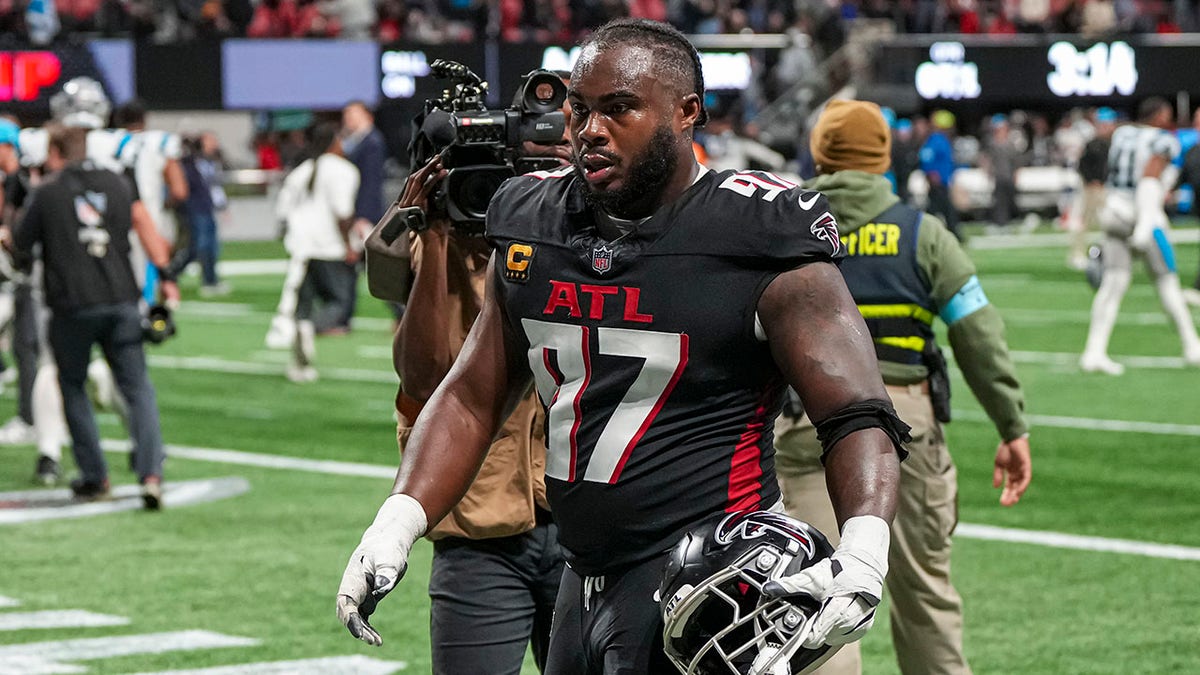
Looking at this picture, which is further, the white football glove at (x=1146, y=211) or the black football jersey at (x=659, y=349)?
the white football glove at (x=1146, y=211)

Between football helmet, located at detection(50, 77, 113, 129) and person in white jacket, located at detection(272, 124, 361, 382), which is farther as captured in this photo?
person in white jacket, located at detection(272, 124, 361, 382)

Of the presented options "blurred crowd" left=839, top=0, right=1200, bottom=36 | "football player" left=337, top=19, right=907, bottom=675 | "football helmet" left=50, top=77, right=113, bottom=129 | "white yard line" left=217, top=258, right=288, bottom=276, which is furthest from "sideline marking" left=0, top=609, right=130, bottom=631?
"blurred crowd" left=839, top=0, right=1200, bottom=36

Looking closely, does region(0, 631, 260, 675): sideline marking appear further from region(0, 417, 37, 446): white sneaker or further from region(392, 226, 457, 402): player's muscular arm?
region(0, 417, 37, 446): white sneaker

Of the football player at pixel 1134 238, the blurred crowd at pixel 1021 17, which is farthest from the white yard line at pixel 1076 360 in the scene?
the blurred crowd at pixel 1021 17

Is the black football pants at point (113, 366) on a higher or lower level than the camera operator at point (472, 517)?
lower

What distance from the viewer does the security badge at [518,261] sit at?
3.81 meters

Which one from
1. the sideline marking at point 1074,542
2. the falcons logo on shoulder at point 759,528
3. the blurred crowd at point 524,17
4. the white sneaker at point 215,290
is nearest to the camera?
the falcons logo on shoulder at point 759,528

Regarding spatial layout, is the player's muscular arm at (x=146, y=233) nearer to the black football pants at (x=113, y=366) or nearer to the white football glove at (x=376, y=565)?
the black football pants at (x=113, y=366)

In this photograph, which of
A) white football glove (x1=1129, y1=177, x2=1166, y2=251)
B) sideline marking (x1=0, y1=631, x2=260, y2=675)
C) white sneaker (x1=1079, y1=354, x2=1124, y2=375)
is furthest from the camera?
white sneaker (x1=1079, y1=354, x2=1124, y2=375)

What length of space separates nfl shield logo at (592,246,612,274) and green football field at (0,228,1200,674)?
12.3ft

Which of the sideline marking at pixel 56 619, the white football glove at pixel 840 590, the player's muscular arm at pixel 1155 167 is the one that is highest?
the white football glove at pixel 840 590

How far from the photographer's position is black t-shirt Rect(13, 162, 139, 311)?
10.2m

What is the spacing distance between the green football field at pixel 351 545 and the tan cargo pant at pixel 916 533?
919 mm

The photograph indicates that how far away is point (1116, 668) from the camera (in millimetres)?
6965
